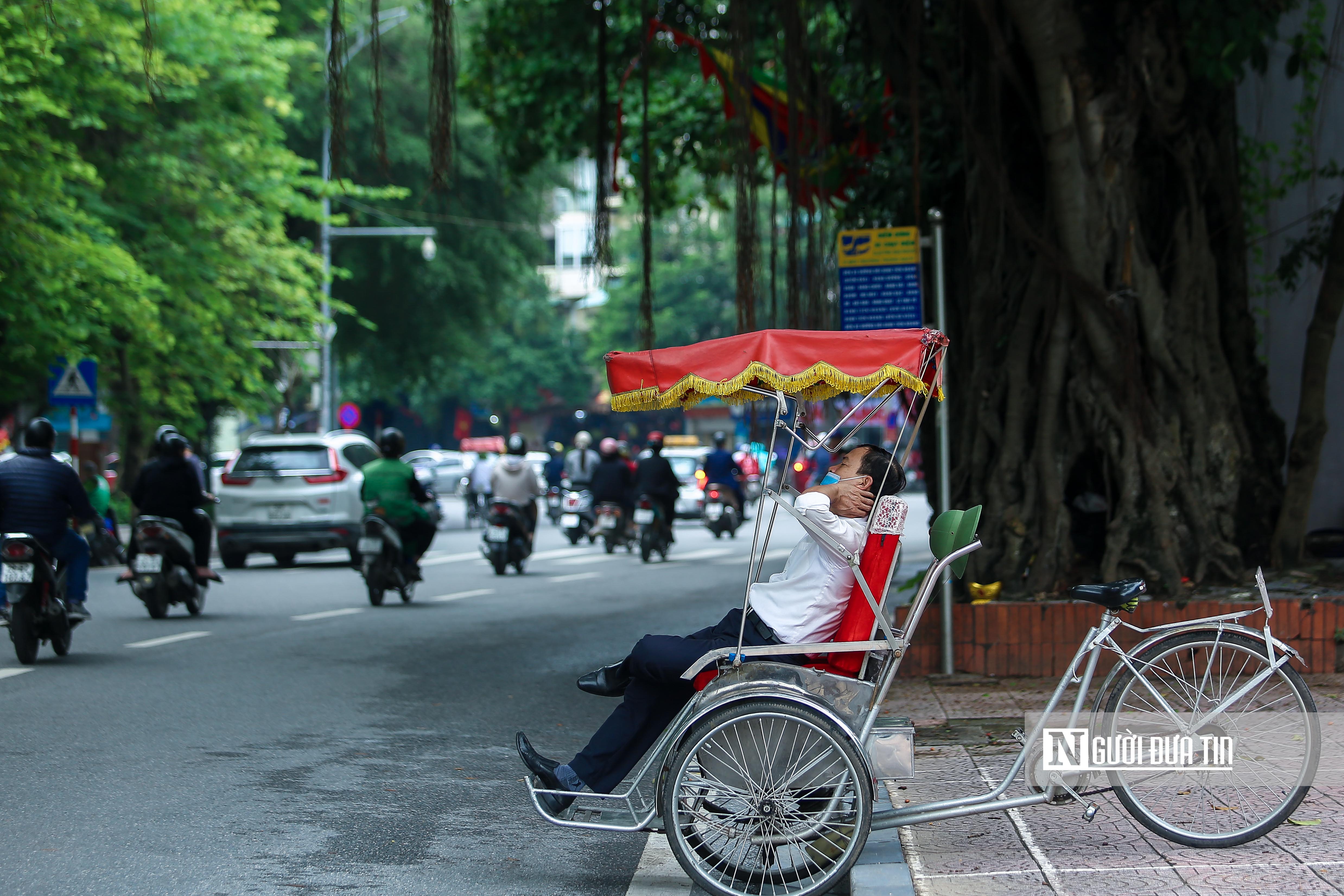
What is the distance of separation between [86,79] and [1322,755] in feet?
52.5

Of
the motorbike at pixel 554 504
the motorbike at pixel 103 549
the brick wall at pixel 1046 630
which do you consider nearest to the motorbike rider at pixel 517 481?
the motorbike at pixel 103 549

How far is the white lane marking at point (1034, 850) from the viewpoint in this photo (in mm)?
4359

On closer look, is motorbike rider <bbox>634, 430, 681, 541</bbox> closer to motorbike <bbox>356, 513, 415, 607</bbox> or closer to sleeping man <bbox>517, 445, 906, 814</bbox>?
motorbike <bbox>356, 513, 415, 607</bbox>

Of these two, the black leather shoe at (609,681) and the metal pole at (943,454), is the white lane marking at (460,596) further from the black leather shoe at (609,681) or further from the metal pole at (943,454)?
the black leather shoe at (609,681)

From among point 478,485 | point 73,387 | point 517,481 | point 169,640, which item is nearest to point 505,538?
point 517,481

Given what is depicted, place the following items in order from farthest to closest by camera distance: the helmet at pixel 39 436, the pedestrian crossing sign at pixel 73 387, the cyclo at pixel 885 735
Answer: the pedestrian crossing sign at pixel 73 387 → the helmet at pixel 39 436 → the cyclo at pixel 885 735

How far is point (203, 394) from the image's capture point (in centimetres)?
2312

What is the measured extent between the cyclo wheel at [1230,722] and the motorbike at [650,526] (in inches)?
605

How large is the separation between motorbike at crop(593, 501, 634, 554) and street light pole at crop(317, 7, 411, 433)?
20.3 feet

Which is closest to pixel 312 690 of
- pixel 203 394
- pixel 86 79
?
pixel 86 79

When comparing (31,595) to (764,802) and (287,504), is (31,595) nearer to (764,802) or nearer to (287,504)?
(764,802)

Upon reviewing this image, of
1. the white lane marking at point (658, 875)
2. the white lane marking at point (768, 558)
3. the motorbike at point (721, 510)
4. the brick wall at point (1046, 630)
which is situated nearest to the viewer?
the white lane marking at point (658, 875)

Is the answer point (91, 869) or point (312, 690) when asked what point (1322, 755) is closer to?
point (91, 869)

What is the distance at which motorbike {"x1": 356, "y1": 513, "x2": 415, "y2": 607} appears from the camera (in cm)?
1377
